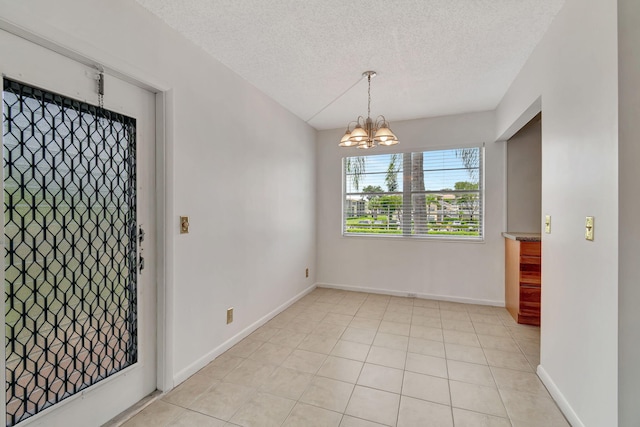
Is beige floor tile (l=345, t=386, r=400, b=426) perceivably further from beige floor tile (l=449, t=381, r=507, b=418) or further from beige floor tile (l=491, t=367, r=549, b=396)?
beige floor tile (l=491, t=367, r=549, b=396)

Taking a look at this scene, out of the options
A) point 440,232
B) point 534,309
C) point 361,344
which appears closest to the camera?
point 361,344

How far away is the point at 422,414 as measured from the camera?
1.75 meters

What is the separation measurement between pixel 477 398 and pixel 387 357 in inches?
28.1

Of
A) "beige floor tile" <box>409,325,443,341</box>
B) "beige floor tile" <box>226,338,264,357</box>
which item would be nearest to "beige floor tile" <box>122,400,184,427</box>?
"beige floor tile" <box>226,338,264,357</box>

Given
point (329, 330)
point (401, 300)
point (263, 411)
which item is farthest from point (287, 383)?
point (401, 300)

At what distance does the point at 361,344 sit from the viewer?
2664 millimetres

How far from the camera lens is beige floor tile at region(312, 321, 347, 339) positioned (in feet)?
9.44

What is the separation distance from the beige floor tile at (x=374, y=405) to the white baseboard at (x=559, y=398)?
0.97 meters

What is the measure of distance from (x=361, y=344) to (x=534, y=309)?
1.99 m

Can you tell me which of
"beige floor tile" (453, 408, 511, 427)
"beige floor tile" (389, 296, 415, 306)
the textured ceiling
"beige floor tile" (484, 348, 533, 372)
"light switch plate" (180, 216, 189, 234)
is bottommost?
"beige floor tile" (453, 408, 511, 427)

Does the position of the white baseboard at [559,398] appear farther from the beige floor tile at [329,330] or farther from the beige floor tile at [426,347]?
the beige floor tile at [329,330]

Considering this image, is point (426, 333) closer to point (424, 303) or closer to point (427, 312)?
point (427, 312)

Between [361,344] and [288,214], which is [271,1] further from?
[361,344]

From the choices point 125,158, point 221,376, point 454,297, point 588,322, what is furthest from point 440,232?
point 125,158
